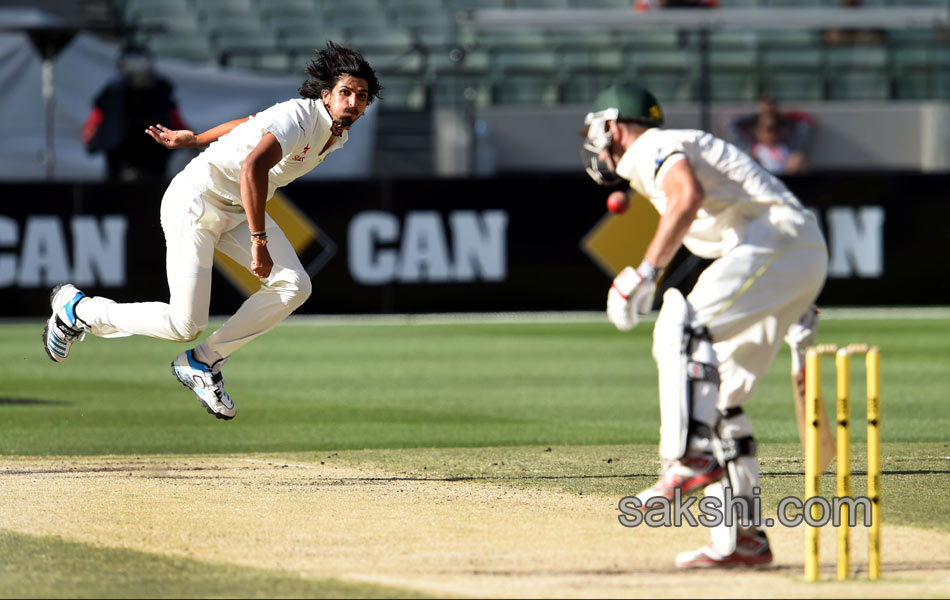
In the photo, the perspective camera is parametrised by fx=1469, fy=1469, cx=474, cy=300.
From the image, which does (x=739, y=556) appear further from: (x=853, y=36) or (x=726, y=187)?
(x=853, y=36)

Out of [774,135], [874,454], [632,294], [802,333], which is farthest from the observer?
[774,135]

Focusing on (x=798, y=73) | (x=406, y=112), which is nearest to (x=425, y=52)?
(x=406, y=112)

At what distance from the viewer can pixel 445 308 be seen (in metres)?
18.6

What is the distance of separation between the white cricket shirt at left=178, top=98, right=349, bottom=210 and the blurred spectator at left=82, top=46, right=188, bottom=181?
11611 millimetres

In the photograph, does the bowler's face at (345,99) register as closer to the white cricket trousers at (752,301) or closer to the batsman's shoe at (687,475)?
the white cricket trousers at (752,301)

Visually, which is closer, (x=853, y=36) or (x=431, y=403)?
(x=431, y=403)

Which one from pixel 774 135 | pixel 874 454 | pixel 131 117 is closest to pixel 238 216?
pixel 874 454

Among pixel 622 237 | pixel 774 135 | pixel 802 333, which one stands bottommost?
pixel 622 237

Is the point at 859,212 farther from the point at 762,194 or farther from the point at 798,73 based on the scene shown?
the point at 762,194

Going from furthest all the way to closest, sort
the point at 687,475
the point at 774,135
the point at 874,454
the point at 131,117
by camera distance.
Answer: the point at 774,135 < the point at 131,117 < the point at 687,475 < the point at 874,454

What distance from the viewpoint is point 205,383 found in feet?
25.9

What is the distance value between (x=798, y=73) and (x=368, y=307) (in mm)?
8171

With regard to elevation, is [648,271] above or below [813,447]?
above

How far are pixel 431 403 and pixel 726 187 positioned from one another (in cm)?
617
